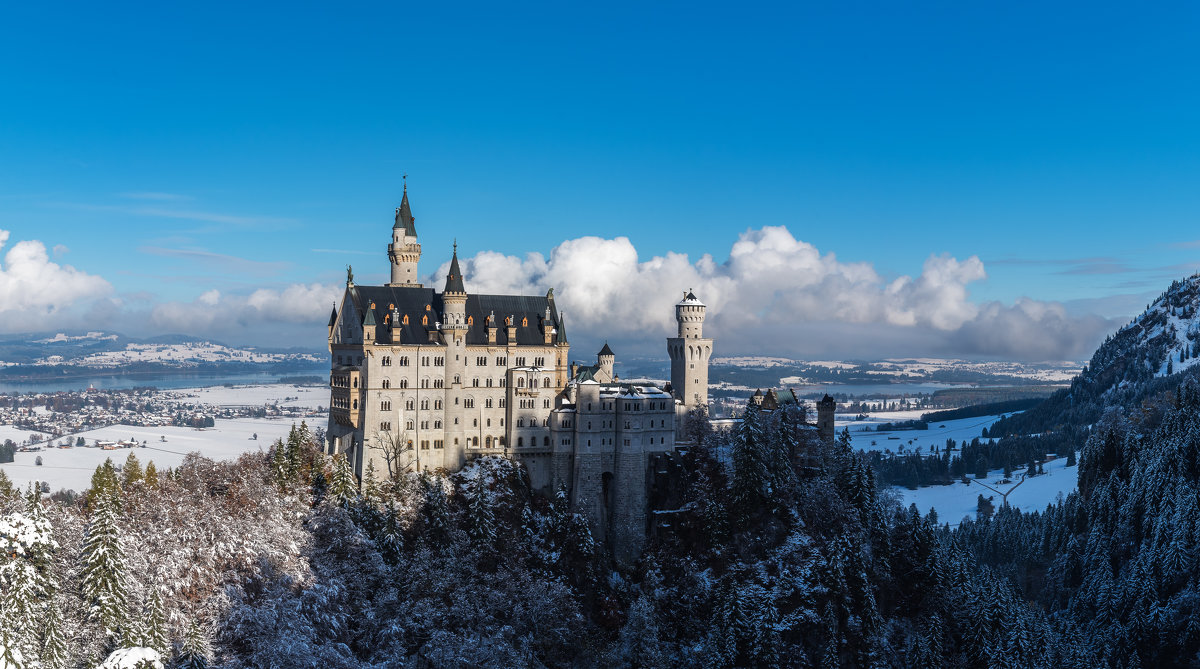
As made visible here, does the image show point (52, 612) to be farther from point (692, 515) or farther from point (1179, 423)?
point (1179, 423)

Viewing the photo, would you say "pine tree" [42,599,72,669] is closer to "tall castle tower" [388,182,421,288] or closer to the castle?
the castle

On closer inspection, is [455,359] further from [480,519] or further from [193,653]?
[193,653]

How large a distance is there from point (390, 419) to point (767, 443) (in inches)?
1694

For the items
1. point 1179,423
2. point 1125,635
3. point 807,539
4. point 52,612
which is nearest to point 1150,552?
point 1125,635

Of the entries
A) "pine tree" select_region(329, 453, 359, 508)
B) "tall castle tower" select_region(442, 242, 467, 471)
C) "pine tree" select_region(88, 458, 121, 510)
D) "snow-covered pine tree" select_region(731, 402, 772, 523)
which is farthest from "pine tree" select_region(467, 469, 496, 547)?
"pine tree" select_region(88, 458, 121, 510)

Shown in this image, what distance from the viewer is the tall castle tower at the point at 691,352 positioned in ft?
391

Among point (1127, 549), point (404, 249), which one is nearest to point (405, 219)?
point (404, 249)

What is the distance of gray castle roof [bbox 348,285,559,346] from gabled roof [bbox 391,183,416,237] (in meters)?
8.40

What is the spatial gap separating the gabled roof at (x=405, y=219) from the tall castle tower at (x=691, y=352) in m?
35.8

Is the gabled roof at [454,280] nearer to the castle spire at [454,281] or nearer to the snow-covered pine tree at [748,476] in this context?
the castle spire at [454,281]

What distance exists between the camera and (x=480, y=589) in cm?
8550

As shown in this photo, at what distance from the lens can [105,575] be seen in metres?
65.6

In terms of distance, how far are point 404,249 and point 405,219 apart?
3.80 metres

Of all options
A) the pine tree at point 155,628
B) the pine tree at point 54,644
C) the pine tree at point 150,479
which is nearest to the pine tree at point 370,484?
the pine tree at point 150,479
